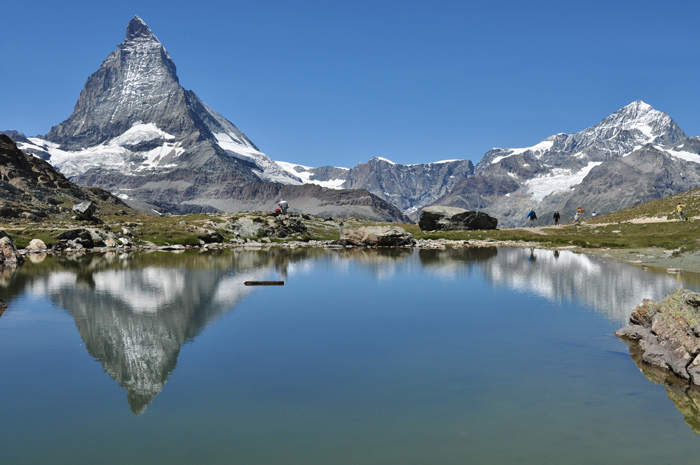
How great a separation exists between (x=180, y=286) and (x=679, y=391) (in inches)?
1507

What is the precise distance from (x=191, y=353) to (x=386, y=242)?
77.9 meters

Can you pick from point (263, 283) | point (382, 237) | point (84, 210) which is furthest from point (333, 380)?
point (84, 210)

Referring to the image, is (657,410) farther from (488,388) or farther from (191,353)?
(191,353)

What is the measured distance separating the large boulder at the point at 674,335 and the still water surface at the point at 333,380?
0.98 m

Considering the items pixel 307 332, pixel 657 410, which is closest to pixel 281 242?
pixel 307 332

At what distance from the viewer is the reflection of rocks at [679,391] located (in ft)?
55.6

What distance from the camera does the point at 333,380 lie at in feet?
68.1

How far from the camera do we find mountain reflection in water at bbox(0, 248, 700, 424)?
25.4 metres

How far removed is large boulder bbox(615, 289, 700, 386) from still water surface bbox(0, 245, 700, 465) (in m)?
0.98

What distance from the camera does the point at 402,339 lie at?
27.6m

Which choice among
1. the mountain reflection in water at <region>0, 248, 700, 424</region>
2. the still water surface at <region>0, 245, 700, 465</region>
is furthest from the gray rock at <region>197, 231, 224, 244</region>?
the still water surface at <region>0, 245, 700, 465</region>

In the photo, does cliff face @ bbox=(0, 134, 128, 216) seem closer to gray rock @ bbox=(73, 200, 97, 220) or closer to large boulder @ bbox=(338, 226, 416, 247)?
gray rock @ bbox=(73, 200, 97, 220)

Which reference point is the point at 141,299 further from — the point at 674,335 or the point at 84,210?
the point at 84,210

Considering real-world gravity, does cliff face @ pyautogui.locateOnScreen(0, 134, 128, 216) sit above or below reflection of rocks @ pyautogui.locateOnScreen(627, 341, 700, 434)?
above
